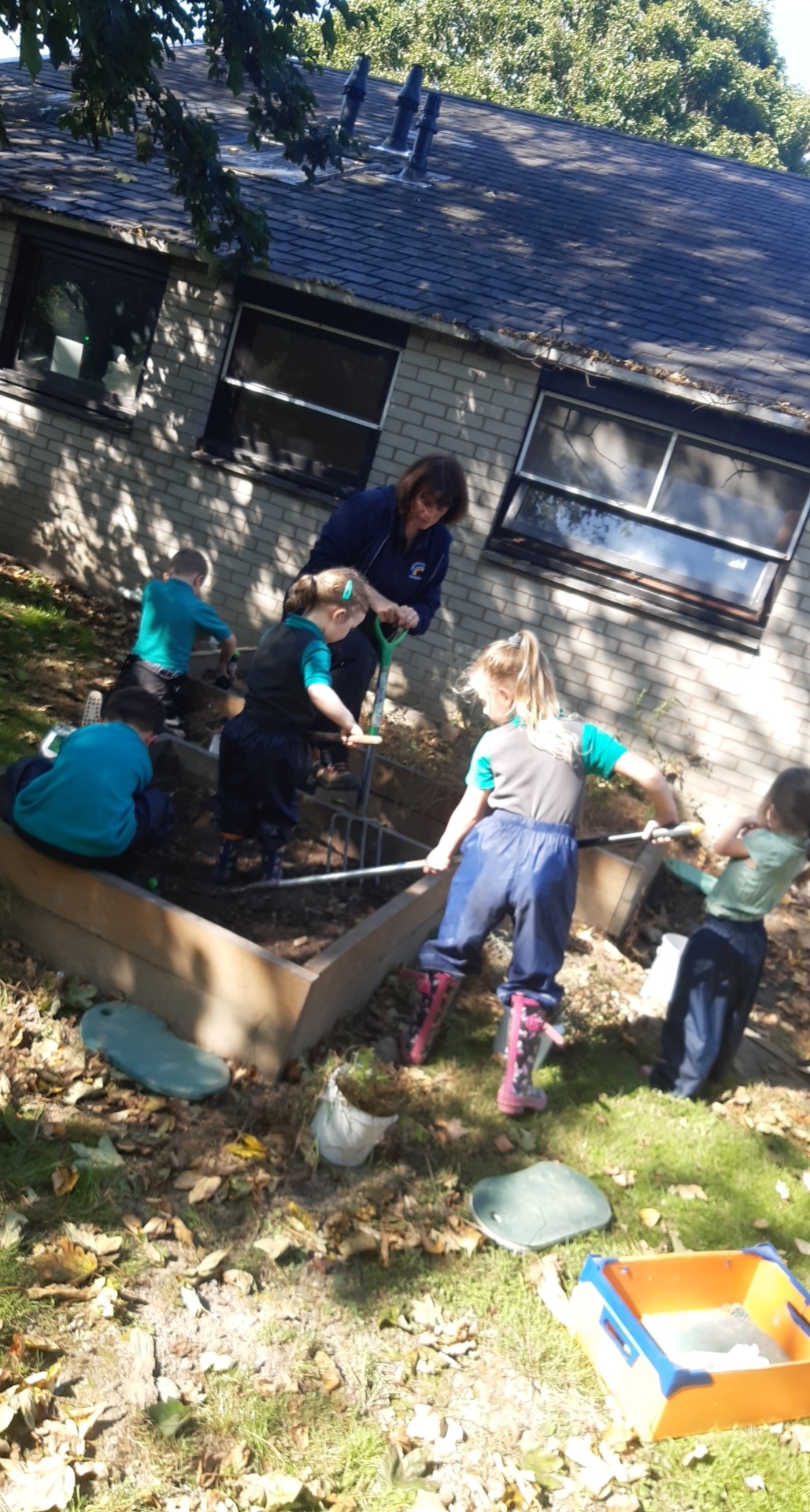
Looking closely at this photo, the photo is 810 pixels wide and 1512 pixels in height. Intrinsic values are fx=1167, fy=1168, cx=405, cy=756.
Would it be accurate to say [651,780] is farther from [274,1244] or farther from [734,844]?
[274,1244]

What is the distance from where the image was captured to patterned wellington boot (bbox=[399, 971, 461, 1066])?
4.45m

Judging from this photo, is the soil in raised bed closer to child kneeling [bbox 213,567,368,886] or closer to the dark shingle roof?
child kneeling [bbox 213,567,368,886]

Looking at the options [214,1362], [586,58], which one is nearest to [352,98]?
[214,1362]

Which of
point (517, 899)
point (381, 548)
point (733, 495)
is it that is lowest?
point (517, 899)

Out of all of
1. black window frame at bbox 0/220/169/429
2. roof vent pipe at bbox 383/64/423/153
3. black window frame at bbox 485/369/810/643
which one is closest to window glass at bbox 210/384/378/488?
black window frame at bbox 0/220/169/429

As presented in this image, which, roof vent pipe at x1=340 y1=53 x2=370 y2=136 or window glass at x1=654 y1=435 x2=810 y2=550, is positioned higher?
roof vent pipe at x1=340 y1=53 x2=370 y2=136

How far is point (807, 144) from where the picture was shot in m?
32.0

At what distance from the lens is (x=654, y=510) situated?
838cm

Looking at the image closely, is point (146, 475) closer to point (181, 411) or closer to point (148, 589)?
point (181, 411)

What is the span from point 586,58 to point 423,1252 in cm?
3219

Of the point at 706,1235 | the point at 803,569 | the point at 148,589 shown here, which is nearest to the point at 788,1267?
→ the point at 706,1235

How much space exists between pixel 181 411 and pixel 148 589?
3.83 meters

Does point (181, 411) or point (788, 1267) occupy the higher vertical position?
point (181, 411)

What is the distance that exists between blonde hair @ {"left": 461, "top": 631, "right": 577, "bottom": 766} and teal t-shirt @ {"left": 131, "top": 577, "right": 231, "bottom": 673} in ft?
7.67
